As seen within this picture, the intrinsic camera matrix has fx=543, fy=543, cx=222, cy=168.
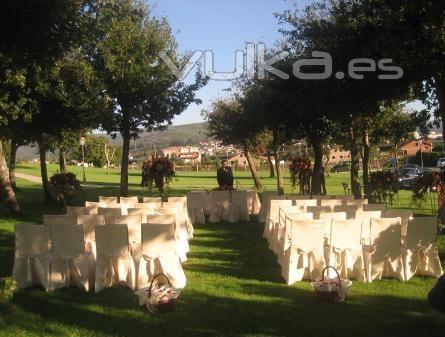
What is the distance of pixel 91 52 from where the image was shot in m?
15.6

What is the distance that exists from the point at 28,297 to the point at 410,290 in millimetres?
5092

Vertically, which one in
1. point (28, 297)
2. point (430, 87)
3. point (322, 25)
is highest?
point (322, 25)

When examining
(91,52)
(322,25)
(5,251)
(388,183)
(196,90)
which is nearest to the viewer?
(5,251)

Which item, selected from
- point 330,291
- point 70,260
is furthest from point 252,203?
point 330,291

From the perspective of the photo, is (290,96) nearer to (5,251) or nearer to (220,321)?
(5,251)

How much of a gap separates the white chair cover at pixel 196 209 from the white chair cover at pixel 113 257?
7.50m

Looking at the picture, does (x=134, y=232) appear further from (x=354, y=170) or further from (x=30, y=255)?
(x=354, y=170)

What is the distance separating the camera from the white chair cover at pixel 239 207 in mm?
15914

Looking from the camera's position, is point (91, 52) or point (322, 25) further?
point (91, 52)

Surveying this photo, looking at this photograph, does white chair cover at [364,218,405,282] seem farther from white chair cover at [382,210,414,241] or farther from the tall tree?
the tall tree

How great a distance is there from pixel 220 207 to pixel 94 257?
8.31 metres

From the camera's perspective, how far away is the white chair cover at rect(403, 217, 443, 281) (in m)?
8.03

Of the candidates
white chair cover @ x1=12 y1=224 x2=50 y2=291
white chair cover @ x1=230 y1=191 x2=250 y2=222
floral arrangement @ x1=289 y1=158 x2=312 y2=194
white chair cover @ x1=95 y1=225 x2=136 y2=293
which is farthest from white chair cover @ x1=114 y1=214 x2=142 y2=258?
floral arrangement @ x1=289 y1=158 x2=312 y2=194

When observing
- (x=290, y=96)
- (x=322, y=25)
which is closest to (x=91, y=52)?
(x=290, y=96)
